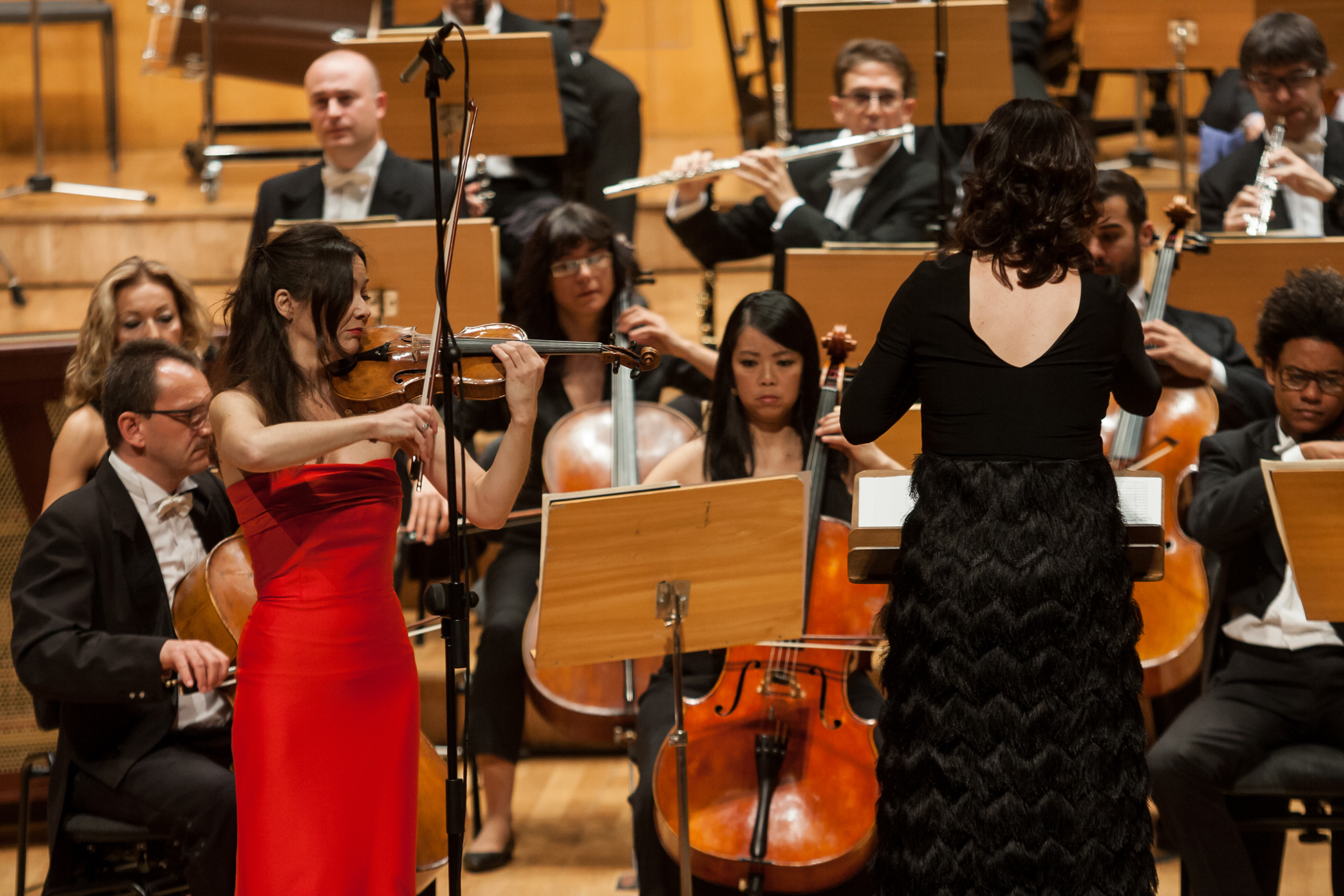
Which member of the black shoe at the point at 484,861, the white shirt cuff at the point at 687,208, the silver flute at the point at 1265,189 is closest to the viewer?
the black shoe at the point at 484,861

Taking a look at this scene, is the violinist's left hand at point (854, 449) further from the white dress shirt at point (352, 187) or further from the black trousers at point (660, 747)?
the white dress shirt at point (352, 187)

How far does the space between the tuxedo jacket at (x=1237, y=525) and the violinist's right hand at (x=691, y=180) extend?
143 centimetres

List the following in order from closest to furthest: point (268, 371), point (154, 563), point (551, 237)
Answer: point (268, 371) → point (154, 563) → point (551, 237)

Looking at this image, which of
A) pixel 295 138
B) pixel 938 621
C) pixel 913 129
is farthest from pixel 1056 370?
pixel 295 138

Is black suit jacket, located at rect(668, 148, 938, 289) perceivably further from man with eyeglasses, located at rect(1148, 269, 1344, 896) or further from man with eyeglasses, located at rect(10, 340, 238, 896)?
man with eyeglasses, located at rect(10, 340, 238, 896)

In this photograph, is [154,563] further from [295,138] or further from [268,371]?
[295,138]

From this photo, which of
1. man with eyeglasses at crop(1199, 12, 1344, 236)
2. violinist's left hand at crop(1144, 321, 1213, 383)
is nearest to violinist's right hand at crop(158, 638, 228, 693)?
violinist's left hand at crop(1144, 321, 1213, 383)

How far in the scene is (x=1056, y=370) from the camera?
174cm

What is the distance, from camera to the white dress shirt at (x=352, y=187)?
3.67 metres

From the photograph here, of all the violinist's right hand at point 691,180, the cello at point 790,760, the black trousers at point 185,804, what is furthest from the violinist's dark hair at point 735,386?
the black trousers at point 185,804

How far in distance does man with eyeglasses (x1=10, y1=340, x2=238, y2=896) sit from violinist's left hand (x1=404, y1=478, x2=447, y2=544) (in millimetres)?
427

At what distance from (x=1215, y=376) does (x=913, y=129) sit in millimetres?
1182

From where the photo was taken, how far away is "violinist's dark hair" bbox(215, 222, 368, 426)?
6.09ft

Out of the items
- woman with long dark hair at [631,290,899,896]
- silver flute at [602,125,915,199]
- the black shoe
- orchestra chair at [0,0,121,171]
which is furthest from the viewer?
orchestra chair at [0,0,121,171]
